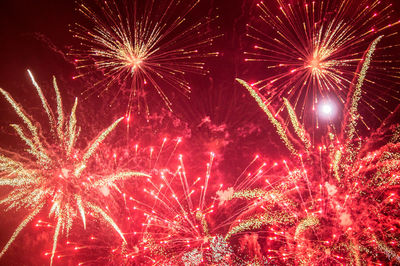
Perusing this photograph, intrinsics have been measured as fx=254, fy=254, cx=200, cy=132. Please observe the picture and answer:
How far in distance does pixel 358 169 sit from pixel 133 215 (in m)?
7.82

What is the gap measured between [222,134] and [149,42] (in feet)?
12.7

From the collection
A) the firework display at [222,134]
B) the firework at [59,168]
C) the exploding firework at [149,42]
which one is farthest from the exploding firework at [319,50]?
the firework at [59,168]

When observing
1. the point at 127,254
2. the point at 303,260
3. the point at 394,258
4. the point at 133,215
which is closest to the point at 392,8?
the point at 394,258

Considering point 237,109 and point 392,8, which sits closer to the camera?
point 392,8

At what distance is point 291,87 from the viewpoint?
8305 millimetres

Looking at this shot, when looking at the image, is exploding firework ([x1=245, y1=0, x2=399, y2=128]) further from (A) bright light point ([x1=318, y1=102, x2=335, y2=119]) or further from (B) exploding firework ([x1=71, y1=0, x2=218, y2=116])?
(B) exploding firework ([x1=71, y1=0, x2=218, y2=116])

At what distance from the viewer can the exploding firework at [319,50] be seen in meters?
7.50

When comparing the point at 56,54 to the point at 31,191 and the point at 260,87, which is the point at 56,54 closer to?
the point at 31,191

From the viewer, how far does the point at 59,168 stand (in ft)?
28.1

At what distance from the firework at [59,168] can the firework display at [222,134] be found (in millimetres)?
52

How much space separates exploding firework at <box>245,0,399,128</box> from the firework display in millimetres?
36

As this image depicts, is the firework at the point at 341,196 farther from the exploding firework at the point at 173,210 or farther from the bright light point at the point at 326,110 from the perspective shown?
the exploding firework at the point at 173,210

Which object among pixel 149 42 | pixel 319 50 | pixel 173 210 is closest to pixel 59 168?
pixel 173 210

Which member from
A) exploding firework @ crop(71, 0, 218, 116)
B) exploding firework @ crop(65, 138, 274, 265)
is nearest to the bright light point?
exploding firework @ crop(65, 138, 274, 265)
